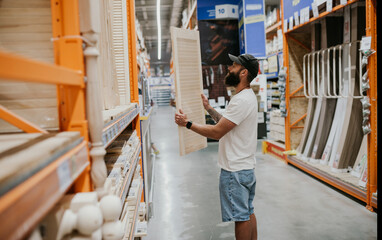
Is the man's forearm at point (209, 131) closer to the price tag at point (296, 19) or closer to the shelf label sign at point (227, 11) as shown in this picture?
the price tag at point (296, 19)

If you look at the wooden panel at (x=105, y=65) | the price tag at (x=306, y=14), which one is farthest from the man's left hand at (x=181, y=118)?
the price tag at (x=306, y=14)

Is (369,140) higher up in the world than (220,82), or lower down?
lower down

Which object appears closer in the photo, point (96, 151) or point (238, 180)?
point (96, 151)

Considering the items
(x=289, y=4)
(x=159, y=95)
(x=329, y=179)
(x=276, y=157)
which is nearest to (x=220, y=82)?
(x=276, y=157)

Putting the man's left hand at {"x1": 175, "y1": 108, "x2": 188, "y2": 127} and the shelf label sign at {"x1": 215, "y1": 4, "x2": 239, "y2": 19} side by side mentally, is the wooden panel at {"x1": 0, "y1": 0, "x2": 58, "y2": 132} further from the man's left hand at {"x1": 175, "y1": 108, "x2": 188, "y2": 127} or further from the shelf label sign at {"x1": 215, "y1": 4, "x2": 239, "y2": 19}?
the shelf label sign at {"x1": 215, "y1": 4, "x2": 239, "y2": 19}

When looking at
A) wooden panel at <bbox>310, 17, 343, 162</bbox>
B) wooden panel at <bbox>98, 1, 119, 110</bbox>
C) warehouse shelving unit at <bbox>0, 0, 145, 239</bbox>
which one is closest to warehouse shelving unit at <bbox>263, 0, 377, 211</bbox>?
wooden panel at <bbox>310, 17, 343, 162</bbox>

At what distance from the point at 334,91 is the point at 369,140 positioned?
4.90 ft

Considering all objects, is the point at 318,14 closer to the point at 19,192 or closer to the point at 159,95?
the point at 19,192

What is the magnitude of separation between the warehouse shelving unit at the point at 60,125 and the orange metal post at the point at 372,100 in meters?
3.61

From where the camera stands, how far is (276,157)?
7.46m

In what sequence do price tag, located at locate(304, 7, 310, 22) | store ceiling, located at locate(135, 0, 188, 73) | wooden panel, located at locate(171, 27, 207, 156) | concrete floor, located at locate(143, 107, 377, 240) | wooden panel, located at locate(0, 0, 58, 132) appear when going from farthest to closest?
store ceiling, located at locate(135, 0, 188, 73) < price tag, located at locate(304, 7, 310, 22) < concrete floor, located at locate(143, 107, 377, 240) < wooden panel, located at locate(171, 27, 207, 156) < wooden panel, located at locate(0, 0, 58, 132)

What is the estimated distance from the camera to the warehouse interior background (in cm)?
86

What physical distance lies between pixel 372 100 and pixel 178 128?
8.08 ft

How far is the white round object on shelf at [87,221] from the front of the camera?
888 millimetres
